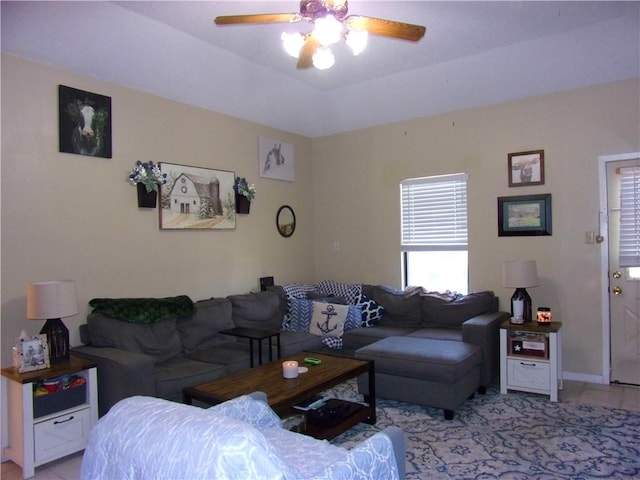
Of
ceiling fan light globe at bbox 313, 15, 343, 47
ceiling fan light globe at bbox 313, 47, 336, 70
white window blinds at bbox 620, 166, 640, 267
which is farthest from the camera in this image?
white window blinds at bbox 620, 166, 640, 267

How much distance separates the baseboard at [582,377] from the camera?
162 inches

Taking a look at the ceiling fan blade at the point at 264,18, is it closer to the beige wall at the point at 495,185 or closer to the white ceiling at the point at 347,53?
the white ceiling at the point at 347,53

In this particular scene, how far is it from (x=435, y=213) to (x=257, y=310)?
223 centimetres

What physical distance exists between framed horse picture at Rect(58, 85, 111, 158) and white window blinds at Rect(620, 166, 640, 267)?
4457 mm

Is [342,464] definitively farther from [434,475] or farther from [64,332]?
[64,332]

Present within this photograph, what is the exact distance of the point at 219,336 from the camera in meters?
4.14

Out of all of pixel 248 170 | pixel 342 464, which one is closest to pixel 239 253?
pixel 248 170

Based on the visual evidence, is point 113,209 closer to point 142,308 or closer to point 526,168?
point 142,308

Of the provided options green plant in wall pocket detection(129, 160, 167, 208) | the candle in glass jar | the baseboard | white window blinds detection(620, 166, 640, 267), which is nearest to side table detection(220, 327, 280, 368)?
the candle in glass jar

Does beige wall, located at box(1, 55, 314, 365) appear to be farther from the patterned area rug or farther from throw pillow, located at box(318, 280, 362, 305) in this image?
the patterned area rug

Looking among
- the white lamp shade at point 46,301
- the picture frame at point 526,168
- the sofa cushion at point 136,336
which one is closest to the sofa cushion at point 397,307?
the picture frame at point 526,168

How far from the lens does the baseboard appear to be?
4113mm

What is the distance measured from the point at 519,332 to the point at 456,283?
1086mm

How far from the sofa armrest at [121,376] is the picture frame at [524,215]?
11.5 feet
